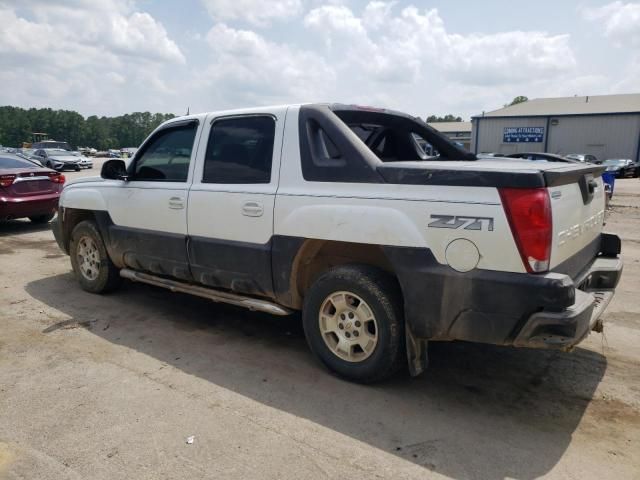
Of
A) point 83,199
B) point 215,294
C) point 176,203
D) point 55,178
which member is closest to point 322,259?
point 215,294

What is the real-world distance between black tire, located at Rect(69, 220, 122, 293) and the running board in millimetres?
348

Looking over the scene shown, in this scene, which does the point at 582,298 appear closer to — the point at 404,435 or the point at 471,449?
the point at 471,449

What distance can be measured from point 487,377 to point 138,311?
137 inches

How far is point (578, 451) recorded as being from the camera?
109 inches

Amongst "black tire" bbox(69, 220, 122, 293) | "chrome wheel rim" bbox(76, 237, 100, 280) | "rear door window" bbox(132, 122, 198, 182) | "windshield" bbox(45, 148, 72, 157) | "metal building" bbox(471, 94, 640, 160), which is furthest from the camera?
"metal building" bbox(471, 94, 640, 160)

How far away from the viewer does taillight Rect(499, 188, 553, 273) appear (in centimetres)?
274

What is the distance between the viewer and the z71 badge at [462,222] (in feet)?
9.29

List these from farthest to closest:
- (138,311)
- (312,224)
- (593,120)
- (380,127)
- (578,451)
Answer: (593,120) < (138,311) < (380,127) < (312,224) < (578,451)

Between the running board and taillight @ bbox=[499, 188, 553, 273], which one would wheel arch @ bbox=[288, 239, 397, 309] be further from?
taillight @ bbox=[499, 188, 553, 273]

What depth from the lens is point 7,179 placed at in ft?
31.2

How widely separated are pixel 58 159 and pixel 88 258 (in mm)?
27742

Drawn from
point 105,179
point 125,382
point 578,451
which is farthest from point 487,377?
point 105,179

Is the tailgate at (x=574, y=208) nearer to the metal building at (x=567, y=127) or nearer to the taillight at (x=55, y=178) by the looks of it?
the taillight at (x=55, y=178)

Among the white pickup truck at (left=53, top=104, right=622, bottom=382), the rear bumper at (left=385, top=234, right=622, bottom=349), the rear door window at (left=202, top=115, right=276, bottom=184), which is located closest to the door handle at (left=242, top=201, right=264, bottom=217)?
the white pickup truck at (left=53, top=104, right=622, bottom=382)
